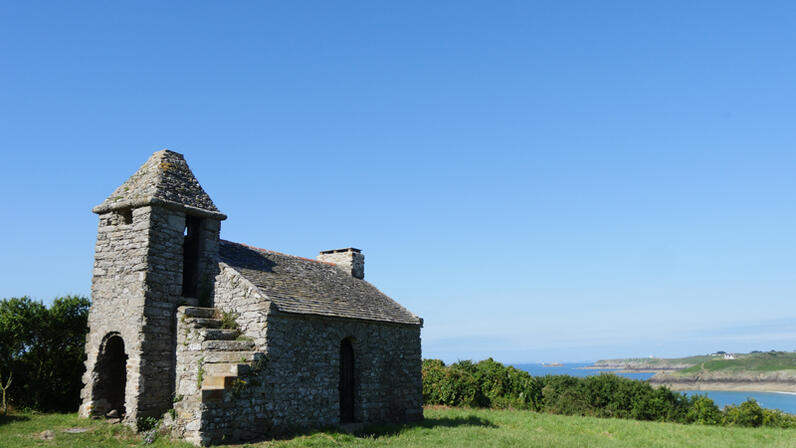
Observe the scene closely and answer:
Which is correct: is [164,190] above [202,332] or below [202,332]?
above

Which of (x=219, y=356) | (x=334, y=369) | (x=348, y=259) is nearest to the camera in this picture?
(x=219, y=356)

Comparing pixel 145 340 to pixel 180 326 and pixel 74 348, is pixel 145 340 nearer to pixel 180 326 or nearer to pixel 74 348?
pixel 180 326

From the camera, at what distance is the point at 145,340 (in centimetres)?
1409

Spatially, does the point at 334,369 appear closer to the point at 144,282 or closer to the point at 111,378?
the point at 144,282

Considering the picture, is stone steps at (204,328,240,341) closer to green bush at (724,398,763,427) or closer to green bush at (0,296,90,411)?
green bush at (0,296,90,411)

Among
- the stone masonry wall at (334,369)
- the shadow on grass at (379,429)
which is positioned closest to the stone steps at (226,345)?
the stone masonry wall at (334,369)

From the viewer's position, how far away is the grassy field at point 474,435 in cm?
1288

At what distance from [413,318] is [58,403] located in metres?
12.4

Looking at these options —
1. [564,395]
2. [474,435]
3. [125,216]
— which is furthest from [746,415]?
[125,216]

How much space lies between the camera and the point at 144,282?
14.4 metres

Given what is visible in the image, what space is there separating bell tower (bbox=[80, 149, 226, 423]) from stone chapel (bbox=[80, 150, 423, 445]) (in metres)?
0.03

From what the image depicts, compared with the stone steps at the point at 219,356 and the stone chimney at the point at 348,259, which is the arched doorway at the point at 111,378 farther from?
the stone chimney at the point at 348,259

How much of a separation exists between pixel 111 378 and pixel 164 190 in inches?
224

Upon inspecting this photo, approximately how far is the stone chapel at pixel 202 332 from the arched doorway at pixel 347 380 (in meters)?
0.03
